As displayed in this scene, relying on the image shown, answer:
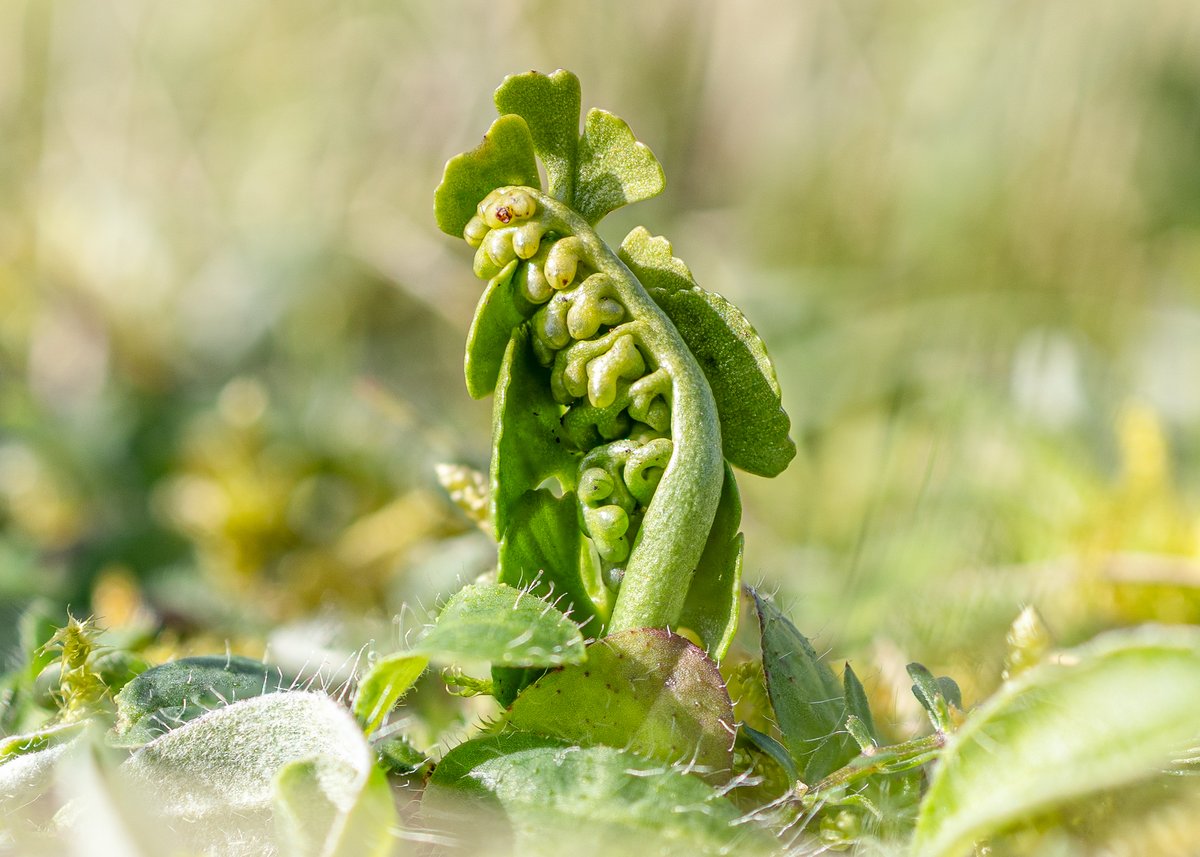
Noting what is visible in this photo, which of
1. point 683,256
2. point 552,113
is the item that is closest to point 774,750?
point 552,113

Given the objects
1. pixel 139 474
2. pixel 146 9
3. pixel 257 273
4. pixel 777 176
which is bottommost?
pixel 139 474

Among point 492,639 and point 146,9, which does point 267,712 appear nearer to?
point 492,639

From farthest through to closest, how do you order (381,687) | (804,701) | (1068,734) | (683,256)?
(683,256)
(804,701)
(381,687)
(1068,734)

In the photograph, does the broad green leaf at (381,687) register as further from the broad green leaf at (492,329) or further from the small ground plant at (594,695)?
the broad green leaf at (492,329)

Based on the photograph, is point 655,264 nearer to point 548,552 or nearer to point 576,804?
point 548,552

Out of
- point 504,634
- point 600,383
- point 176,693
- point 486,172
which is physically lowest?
point 176,693

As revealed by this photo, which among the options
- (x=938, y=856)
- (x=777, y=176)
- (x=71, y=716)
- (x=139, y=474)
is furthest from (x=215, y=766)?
(x=777, y=176)
